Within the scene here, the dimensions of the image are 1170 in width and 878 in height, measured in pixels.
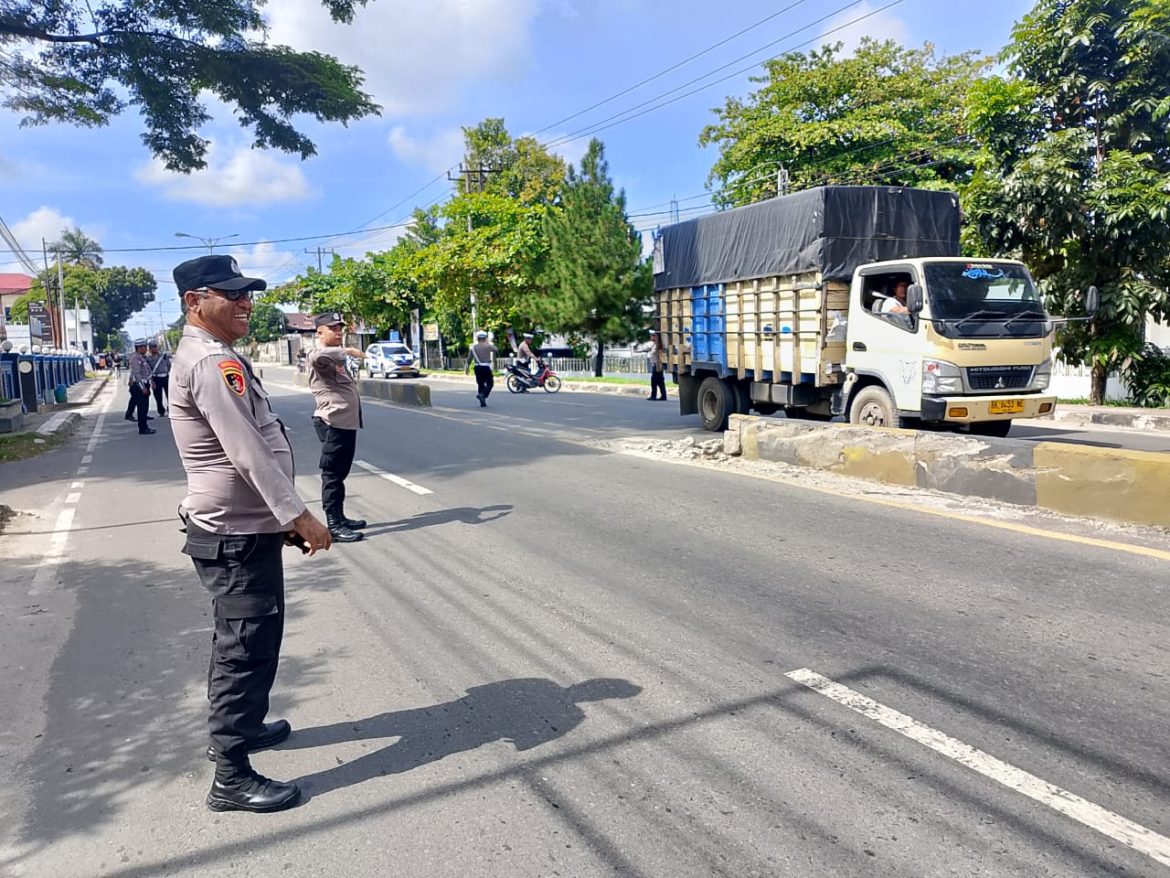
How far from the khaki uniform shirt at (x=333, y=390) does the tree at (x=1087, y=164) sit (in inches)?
510

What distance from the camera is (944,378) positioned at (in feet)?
29.1

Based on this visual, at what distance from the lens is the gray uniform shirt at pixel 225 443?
110 inches

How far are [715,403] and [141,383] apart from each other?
37.1 feet

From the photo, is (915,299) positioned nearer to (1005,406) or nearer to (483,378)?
(1005,406)

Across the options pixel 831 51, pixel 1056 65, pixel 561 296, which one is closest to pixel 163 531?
pixel 1056 65

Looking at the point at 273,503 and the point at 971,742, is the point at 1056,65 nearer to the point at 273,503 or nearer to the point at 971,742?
the point at 971,742

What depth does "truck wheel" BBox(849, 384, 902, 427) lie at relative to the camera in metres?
9.50

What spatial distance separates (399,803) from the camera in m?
2.86

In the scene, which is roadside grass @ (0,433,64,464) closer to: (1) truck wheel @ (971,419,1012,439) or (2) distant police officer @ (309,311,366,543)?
(2) distant police officer @ (309,311,366,543)

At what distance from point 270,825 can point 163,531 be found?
545 centimetres

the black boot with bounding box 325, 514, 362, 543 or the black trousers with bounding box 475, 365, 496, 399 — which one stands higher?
the black trousers with bounding box 475, 365, 496, 399

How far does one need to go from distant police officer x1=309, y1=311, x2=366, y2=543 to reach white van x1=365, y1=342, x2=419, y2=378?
33471 mm

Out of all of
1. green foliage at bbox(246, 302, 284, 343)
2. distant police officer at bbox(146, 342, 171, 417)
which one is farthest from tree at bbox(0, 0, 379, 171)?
green foliage at bbox(246, 302, 284, 343)

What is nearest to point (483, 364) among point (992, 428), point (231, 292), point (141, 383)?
point (141, 383)
